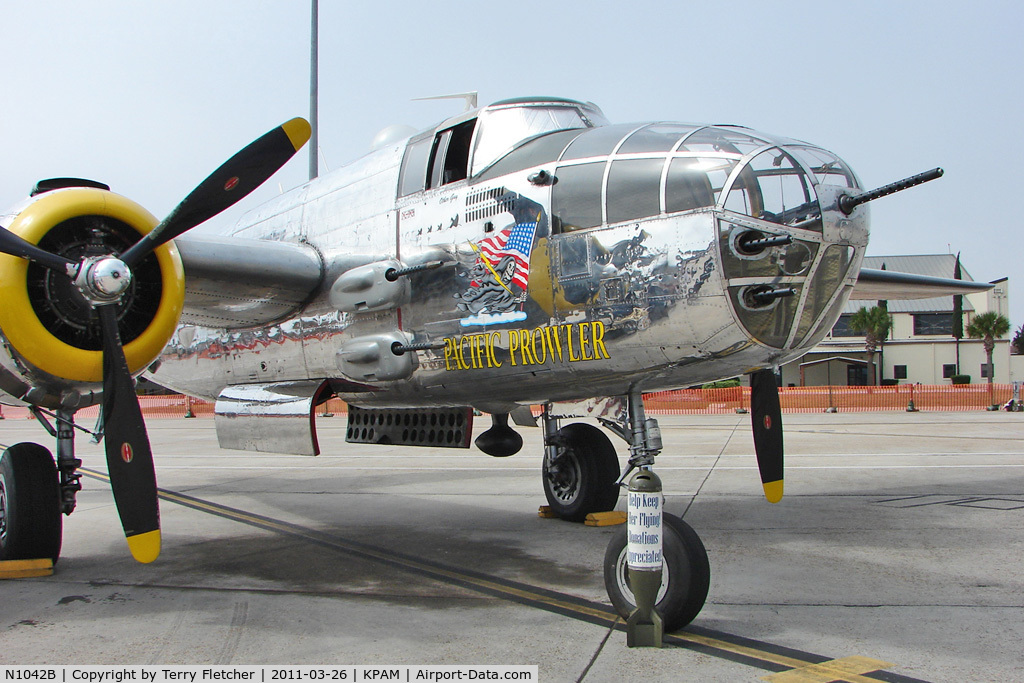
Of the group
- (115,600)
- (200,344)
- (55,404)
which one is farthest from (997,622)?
(200,344)

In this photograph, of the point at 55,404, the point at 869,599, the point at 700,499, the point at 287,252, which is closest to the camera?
the point at 869,599

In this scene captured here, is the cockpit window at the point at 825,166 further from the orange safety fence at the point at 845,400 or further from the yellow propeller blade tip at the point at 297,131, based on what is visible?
the orange safety fence at the point at 845,400

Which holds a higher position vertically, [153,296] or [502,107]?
[502,107]

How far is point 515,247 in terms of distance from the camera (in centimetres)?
619

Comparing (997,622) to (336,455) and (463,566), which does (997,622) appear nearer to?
(463,566)

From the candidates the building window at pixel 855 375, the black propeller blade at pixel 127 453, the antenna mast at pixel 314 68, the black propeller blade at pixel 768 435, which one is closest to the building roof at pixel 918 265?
the building window at pixel 855 375

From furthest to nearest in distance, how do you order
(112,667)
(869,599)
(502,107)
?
(502,107)
(869,599)
(112,667)

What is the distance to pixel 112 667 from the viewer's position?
4535 mm

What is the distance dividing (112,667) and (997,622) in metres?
5.24

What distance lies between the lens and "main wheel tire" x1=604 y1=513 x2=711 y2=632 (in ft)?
16.3

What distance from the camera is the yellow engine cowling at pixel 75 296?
18.5 feet

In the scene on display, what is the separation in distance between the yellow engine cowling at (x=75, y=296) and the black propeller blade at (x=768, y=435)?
483 centimetres
